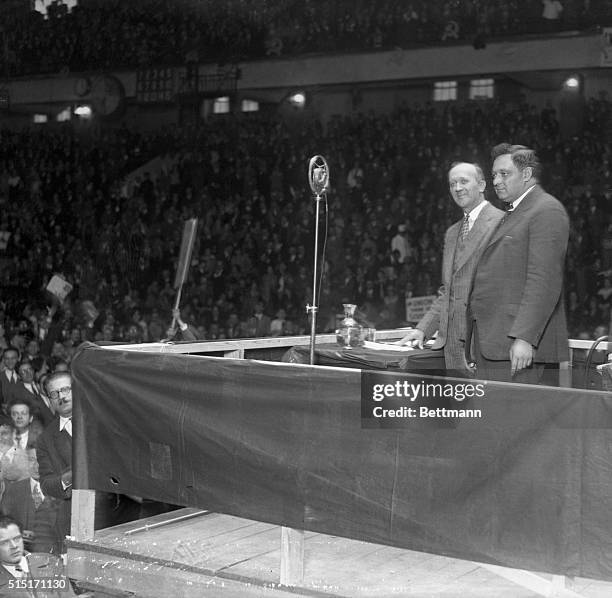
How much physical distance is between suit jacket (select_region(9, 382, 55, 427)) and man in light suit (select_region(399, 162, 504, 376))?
497 cm

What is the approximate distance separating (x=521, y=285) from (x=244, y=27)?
71.1 ft

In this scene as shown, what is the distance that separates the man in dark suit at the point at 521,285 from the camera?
4.12 metres

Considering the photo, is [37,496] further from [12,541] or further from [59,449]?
[59,449]

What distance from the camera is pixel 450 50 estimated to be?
21516 mm

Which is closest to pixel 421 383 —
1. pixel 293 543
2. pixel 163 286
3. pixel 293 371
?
pixel 293 371

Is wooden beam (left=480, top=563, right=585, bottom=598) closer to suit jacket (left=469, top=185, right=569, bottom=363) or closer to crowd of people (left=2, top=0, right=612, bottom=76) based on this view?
suit jacket (left=469, top=185, right=569, bottom=363)

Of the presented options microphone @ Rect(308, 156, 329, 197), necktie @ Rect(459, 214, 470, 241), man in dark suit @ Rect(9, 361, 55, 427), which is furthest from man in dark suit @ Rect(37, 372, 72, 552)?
man in dark suit @ Rect(9, 361, 55, 427)

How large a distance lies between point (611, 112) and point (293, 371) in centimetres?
1625

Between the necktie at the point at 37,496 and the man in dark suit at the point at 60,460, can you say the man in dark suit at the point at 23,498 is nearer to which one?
the necktie at the point at 37,496

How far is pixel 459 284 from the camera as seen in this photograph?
4676mm

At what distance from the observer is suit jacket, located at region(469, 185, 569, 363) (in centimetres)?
412

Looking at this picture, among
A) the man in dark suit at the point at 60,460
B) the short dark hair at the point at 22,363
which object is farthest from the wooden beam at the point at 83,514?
the short dark hair at the point at 22,363

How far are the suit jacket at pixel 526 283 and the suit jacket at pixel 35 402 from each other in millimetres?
5378

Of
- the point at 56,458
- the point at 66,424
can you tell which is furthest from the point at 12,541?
the point at 66,424
